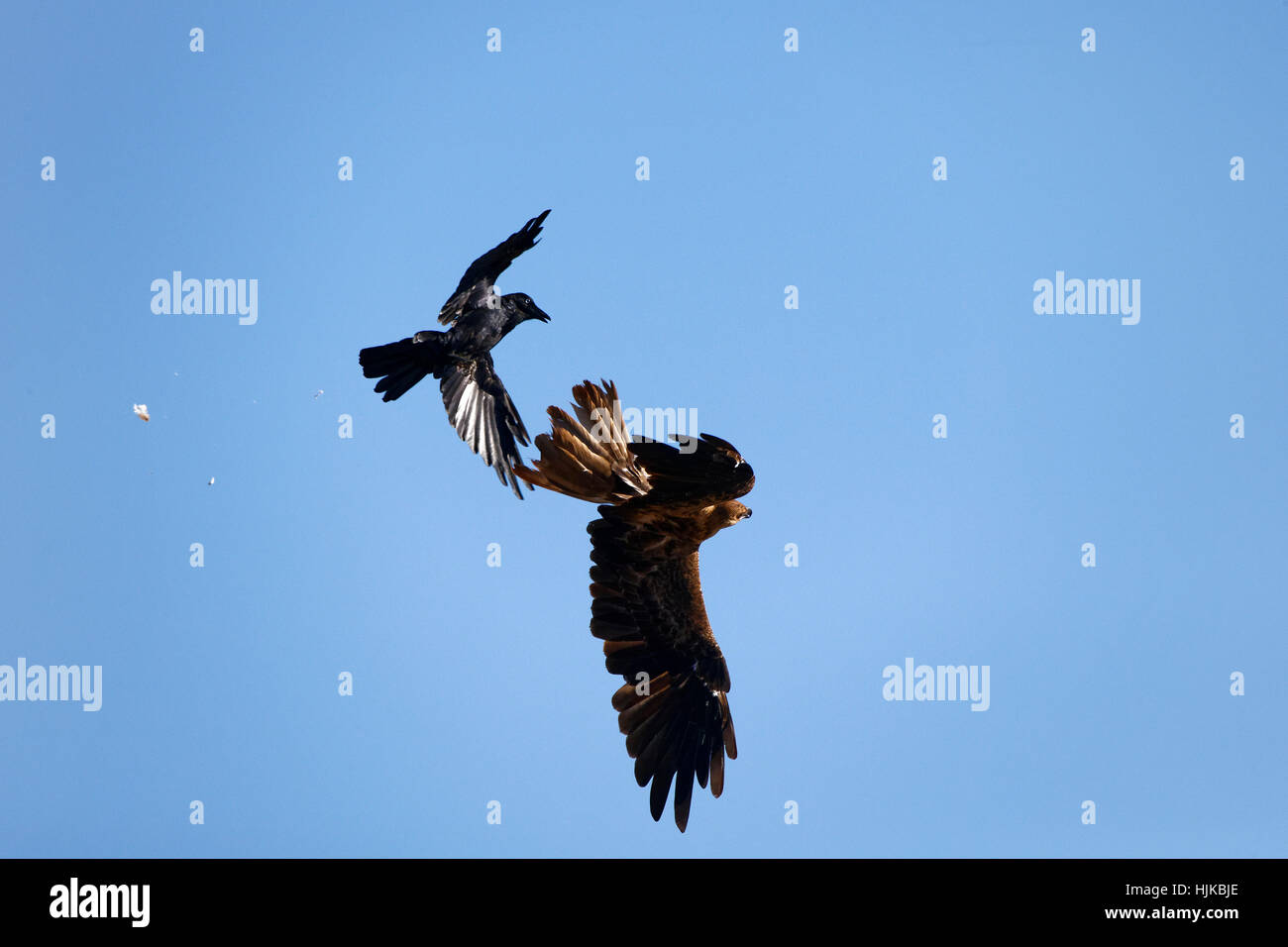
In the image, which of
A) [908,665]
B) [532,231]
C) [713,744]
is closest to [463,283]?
[532,231]

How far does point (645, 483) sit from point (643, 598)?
2195mm

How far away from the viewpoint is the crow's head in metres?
17.5

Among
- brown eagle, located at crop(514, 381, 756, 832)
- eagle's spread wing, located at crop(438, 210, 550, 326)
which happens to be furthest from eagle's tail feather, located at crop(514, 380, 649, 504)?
eagle's spread wing, located at crop(438, 210, 550, 326)

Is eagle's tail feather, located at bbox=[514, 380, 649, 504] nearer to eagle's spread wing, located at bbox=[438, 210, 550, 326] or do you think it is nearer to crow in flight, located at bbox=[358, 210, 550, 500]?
crow in flight, located at bbox=[358, 210, 550, 500]

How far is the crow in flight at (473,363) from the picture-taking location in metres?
16.5

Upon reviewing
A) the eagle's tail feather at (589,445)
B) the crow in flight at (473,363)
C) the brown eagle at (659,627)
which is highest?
the crow in flight at (473,363)

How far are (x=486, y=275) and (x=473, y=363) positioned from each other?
929mm

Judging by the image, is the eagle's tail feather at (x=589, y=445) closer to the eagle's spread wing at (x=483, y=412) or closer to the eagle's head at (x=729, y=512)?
the eagle's head at (x=729, y=512)

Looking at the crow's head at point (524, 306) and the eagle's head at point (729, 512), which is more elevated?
the crow's head at point (524, 306)

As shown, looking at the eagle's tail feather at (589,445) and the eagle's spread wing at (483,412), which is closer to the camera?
the eagle's tail feather at (589,445)

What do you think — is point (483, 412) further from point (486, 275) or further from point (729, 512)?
point (729, 512)

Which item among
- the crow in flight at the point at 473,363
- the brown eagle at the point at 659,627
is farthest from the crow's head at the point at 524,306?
the brown eagle at the point at 659,627

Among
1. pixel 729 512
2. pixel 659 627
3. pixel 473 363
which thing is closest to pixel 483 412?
pixel 473 363
